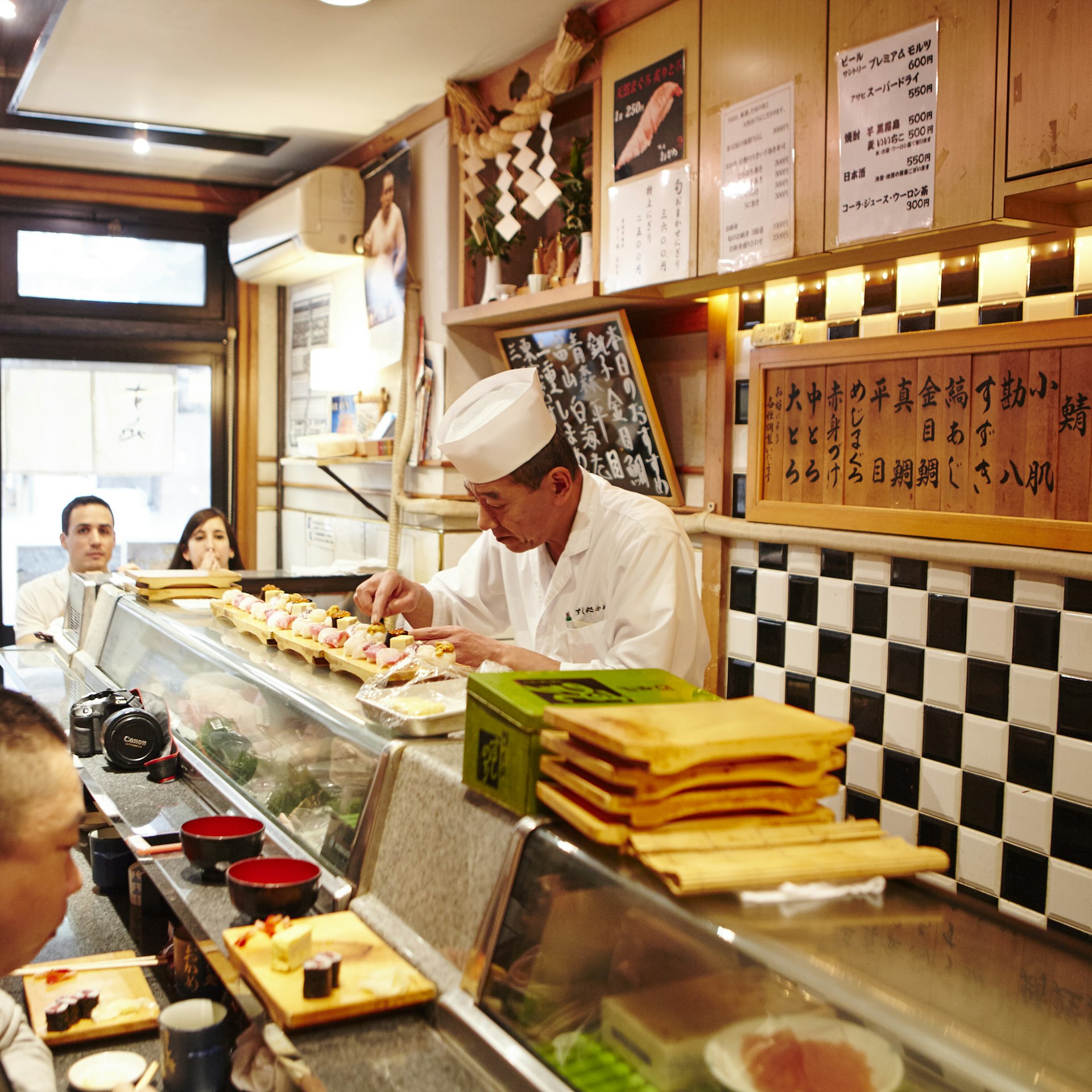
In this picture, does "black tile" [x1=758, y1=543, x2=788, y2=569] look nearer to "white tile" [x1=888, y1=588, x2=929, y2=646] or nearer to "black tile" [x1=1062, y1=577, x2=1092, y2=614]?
"white tile" [x1=888, y1=588, x2=929, y2=646]

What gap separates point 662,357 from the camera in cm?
409

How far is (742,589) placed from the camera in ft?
11.9

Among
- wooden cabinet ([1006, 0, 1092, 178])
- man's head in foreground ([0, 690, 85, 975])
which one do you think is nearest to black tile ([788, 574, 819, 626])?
wooden cabinet ([1006, 0, 1092, 178])

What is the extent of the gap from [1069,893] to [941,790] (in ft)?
1.37

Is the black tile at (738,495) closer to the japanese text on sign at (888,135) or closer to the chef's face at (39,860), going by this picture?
the japanese text on sign at (888,135)

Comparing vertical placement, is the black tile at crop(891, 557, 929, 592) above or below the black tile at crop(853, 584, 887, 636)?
above

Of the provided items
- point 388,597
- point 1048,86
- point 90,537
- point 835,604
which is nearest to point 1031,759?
point 835,604

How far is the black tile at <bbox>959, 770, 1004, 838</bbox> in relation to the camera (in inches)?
111

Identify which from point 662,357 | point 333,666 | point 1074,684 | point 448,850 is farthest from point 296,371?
point 448,850

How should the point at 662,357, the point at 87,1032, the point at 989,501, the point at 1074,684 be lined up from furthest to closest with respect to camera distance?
the point at 662,357 < the point at 989,501 < the point at 1074,684 < the point at 87,1032

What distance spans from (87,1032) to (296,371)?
18.3 ft

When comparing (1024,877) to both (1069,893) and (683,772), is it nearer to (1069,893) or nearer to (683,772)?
(1069,893)

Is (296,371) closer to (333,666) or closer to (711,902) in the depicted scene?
(333,666)

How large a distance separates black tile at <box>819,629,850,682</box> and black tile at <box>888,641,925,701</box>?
158 mm
